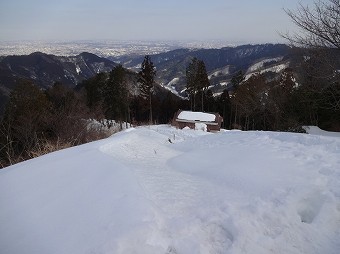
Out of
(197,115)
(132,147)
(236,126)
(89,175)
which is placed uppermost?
(89,175)

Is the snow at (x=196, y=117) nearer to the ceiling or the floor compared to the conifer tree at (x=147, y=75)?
nearer to the floor

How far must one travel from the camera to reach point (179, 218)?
10.7 ft

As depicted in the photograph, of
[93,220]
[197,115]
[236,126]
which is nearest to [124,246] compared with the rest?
[93,220]

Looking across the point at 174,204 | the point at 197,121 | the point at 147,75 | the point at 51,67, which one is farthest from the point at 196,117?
the point at 51,67

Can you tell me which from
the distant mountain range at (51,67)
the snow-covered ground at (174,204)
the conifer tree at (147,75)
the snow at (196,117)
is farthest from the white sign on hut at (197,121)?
the distant mountain range at (51,67)

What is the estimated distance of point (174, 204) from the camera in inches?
141

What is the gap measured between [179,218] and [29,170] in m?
2.50

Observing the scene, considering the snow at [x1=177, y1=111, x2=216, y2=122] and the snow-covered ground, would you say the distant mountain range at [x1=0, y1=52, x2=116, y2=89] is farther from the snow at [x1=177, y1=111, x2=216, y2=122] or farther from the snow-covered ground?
the snow-covered ground

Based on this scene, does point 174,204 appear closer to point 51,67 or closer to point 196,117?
point 196,117

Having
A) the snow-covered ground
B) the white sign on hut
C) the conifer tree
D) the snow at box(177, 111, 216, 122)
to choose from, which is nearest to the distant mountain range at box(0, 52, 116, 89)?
the conifer tree

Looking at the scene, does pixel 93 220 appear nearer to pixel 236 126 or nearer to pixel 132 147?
pixel 132 147

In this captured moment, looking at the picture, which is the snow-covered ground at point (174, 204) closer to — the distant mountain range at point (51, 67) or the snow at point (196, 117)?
the snow at point (196, 117)

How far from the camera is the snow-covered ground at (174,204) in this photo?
2791 mm

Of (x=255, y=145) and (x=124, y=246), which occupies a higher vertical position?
(x=124, y=246)
